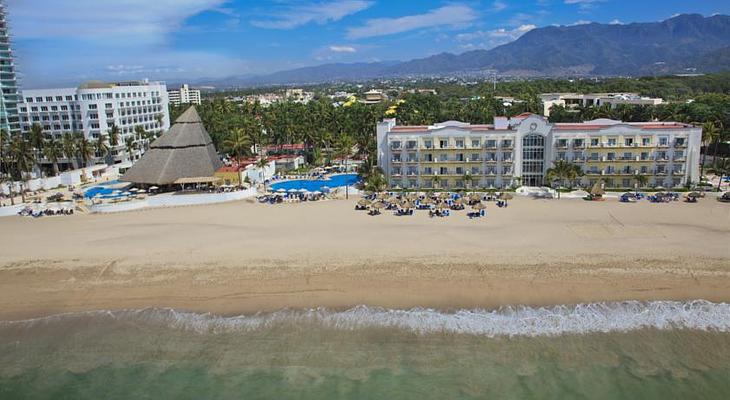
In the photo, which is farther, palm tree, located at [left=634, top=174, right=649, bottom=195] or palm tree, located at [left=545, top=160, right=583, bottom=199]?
palm tree, located at [left=634, top=174, right=649, bottom=195]

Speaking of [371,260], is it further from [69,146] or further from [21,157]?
[69,146]

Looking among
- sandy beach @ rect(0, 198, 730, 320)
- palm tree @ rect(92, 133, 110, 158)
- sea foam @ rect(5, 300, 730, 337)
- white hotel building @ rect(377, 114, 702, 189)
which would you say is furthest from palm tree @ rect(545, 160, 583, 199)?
palm tree @ rect(92, 133, 110, 158)

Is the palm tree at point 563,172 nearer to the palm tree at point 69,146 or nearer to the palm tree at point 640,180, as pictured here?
the palm tree at point 640,180

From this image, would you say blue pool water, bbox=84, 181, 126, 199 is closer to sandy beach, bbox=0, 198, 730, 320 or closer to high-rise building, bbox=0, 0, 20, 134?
sandy beach, bbox=0, 198, 730, 320

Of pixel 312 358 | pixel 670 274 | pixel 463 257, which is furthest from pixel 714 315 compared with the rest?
pixel 312 358

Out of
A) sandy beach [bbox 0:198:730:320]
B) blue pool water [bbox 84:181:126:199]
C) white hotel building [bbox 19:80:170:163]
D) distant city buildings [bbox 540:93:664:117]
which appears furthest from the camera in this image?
distant city buildings [bbox 540:93:664:117]

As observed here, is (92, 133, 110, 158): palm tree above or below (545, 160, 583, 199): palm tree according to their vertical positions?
above

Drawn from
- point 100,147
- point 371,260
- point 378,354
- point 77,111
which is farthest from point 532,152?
point 77,111
